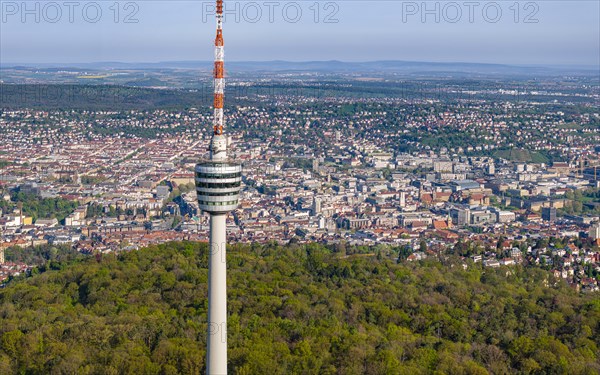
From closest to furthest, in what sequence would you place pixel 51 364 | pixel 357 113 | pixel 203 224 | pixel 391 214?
pixel 51 364, pixel 203 224, pixel 391 214, pixel 357 113

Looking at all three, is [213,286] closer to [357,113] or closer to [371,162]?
[371,162]

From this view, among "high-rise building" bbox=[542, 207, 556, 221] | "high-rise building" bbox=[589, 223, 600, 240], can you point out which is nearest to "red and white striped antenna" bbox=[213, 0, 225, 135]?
"high-rise building" bbox=[589, 223, 600, 240]

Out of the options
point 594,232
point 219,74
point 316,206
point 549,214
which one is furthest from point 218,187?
point 549,214

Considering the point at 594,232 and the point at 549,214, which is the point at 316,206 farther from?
the point at 594,232

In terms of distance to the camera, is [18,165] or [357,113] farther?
[357,113]

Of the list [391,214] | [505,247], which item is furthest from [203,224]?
[505,247]

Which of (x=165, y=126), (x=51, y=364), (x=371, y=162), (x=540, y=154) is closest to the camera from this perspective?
(x=51, y=364)

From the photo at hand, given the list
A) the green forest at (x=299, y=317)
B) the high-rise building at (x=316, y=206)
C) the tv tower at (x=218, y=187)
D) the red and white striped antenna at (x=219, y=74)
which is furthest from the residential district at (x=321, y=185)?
the red and white striped antenna at (x=219, y=74)
